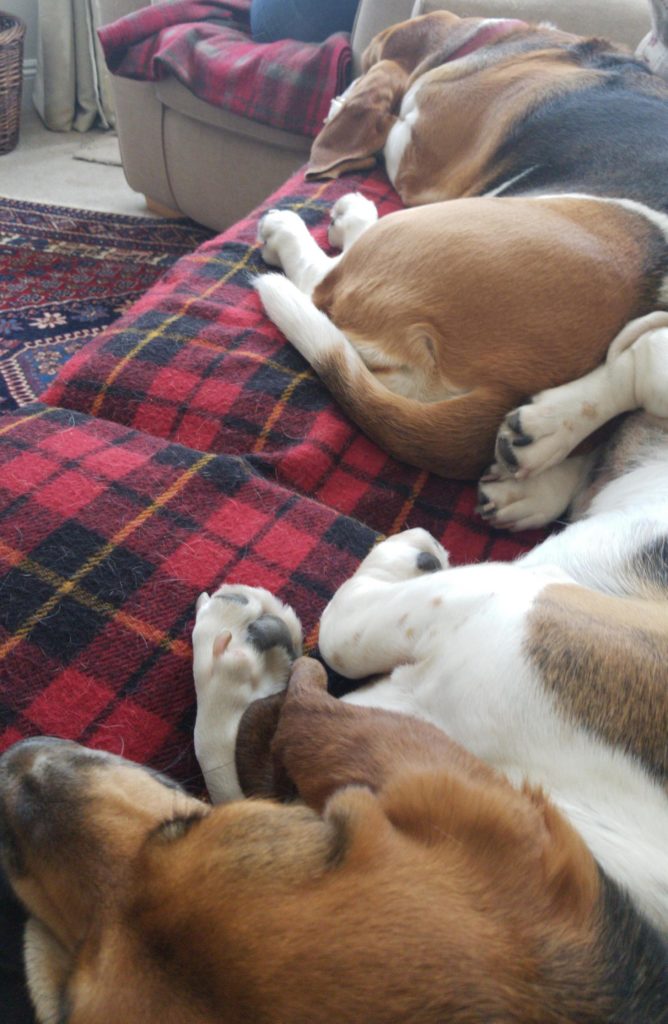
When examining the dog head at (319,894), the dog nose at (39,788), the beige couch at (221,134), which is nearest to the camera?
the dog head at (319,894)

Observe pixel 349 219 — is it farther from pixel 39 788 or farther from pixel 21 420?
pixel 39 788

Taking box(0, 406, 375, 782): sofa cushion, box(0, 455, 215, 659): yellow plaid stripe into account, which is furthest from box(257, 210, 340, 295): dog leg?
box(0, 455, 215, 659): yellow plaid stripe

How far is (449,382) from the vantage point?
1547 millimetres

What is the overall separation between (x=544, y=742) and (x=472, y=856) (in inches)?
10.8

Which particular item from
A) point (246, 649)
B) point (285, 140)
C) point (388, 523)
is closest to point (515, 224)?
point (388, 523)

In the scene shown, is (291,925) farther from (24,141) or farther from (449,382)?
(24,141)

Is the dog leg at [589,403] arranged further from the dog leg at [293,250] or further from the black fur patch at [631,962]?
the black fur patch at [631,962]

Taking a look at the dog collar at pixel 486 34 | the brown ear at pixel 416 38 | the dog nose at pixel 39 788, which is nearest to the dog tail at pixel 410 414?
the dog nose at pixel 39 788

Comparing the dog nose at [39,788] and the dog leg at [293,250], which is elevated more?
the dog leg at [293,250]

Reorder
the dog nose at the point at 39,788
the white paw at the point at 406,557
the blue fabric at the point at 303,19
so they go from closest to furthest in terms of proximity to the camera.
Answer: the dog nose at the point at 39,788 < the white paw at the point at 406,557 < the blue fabric at the point at 303,19

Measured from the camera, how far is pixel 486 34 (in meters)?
2.44

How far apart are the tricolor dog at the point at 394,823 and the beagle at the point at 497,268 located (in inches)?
14.6

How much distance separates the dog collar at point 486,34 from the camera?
94.9 inches

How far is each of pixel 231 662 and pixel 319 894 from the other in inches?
20.8
